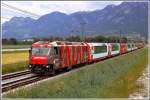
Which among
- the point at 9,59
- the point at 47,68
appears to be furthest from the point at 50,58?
the point at 9,59

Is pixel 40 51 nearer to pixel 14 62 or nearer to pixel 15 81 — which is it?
pixel 15 81

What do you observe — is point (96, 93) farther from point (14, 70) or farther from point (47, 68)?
point (14, 70)

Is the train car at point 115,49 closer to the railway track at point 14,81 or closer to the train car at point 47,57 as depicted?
the train car at point 47,57

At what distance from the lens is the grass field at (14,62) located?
27684 millimetres

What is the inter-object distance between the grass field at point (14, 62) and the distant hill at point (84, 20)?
1931 mm

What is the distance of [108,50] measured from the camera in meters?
48.8

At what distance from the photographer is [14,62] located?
32.5 meters

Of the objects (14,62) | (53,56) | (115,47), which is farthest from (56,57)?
(115,47)

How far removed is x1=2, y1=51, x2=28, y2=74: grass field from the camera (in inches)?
1090

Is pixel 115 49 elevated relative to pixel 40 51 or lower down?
lower down

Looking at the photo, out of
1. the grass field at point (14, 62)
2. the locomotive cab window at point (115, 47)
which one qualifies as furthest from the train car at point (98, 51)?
the grass field at point (14, 62)

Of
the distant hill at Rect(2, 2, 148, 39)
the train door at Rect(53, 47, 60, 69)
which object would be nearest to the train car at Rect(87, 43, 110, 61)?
the distant hill at Rect(2, 2, 148, 39)

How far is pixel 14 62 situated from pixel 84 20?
46288 millimetres

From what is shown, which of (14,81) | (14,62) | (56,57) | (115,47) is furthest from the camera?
(115,47)
